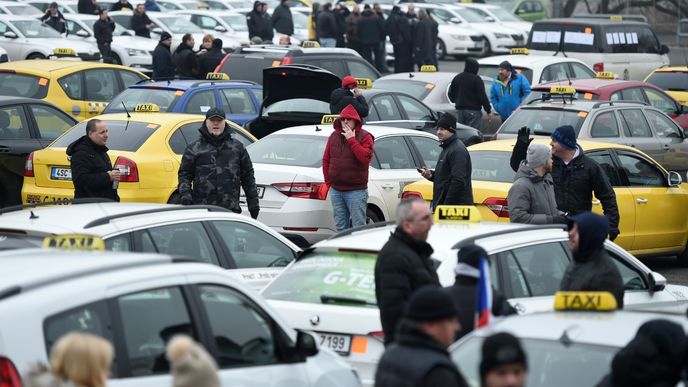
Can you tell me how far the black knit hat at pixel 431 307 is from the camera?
5.73 meters

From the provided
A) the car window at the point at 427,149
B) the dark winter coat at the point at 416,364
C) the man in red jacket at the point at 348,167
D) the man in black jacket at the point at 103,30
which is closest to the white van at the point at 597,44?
the man in black jacket at the point at 103,30

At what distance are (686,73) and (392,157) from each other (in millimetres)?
12295

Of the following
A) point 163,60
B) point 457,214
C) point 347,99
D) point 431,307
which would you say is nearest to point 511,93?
point 347,99

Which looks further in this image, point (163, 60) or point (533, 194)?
point (163, 60)

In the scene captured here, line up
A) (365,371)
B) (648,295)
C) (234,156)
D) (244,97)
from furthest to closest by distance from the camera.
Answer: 1. (244,97)
2. (234,156)
3. (648,295)
4. (365,371)

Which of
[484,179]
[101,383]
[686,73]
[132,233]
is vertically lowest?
[686,73]

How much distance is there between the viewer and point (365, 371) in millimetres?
8359

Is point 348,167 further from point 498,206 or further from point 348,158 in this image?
point 498,206

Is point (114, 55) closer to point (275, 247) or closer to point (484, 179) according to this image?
point (484, 179)

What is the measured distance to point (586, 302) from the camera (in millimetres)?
6832

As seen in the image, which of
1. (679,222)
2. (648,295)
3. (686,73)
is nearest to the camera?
(648,295)

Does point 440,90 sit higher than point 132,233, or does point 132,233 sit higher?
point 132,233

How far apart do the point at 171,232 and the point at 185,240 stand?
0.54ft

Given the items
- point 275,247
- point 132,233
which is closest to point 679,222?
point 275,247
